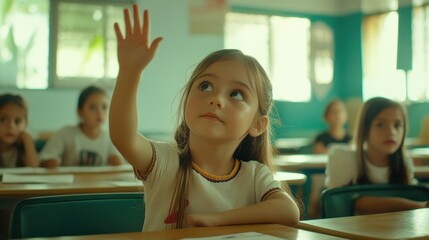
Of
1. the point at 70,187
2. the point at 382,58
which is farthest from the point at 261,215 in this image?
the point at 382,58

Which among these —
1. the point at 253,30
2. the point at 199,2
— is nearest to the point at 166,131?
the point at 199,2

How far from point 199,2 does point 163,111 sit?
1665mm

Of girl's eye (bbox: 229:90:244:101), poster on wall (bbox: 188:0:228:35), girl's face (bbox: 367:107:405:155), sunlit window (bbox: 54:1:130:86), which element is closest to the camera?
girl's eye (bbox: 229:90:244:101)

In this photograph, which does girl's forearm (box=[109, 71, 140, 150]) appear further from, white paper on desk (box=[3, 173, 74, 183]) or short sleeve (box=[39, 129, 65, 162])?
short sleeve (box=[39, 129, 65, 162])

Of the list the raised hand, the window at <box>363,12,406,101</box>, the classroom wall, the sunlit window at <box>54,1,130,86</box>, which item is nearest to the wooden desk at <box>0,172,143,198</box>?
the raised hand

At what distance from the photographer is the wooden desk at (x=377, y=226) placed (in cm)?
125

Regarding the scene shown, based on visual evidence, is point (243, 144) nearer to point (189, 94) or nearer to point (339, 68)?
point (189, 94)

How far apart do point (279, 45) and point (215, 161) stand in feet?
27.7

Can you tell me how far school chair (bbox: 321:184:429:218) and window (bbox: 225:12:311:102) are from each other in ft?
23.5

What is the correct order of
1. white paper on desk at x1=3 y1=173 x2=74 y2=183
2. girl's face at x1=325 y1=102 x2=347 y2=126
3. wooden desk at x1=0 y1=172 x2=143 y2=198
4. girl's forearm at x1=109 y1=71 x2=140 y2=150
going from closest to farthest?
girl's forearm at x1=109 y1=71 x2=140 y2=150 < wooden desk at x1=0 y1=172 x2=143 y2=198 < white paper on desk at x1=3 y1=173 x2=74 y2=183 < girl's face at x1=325 y1=102 x2=347 y2=126

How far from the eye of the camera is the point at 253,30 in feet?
31.7

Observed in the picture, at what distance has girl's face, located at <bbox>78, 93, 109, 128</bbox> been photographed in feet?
13.6

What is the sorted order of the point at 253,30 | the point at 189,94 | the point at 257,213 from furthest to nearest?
1. the point at 253,30
2. the point at 189,94
3. the point at 257,213

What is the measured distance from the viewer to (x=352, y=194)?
2195 mm
